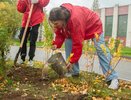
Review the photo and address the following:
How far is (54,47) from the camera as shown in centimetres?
651

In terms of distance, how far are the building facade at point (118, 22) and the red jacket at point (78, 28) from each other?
59.0 metres

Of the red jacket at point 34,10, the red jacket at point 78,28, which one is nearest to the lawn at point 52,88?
the red jacket at point 78,28

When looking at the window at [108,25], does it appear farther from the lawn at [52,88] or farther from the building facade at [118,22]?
the lawn at [52,88]

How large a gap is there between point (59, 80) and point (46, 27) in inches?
48.8

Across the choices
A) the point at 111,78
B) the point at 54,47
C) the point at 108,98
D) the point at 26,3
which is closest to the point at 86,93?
the point at 108,98

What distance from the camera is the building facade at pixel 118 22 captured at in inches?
2571

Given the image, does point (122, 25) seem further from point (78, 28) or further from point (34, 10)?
point (78, 28)

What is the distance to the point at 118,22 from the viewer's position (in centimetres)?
6856

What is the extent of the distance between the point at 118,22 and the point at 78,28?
2514 inches

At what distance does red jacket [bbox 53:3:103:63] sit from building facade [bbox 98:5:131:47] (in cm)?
5904

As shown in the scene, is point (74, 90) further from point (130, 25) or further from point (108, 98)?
point (130, 25)

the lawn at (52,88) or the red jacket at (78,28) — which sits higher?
the red jacket at (78,28)

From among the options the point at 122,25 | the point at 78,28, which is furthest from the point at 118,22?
the point at 78,28

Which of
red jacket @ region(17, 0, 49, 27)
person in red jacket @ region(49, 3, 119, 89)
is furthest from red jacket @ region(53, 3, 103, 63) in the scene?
red jacket @ region(17, 0, 49, 27)
